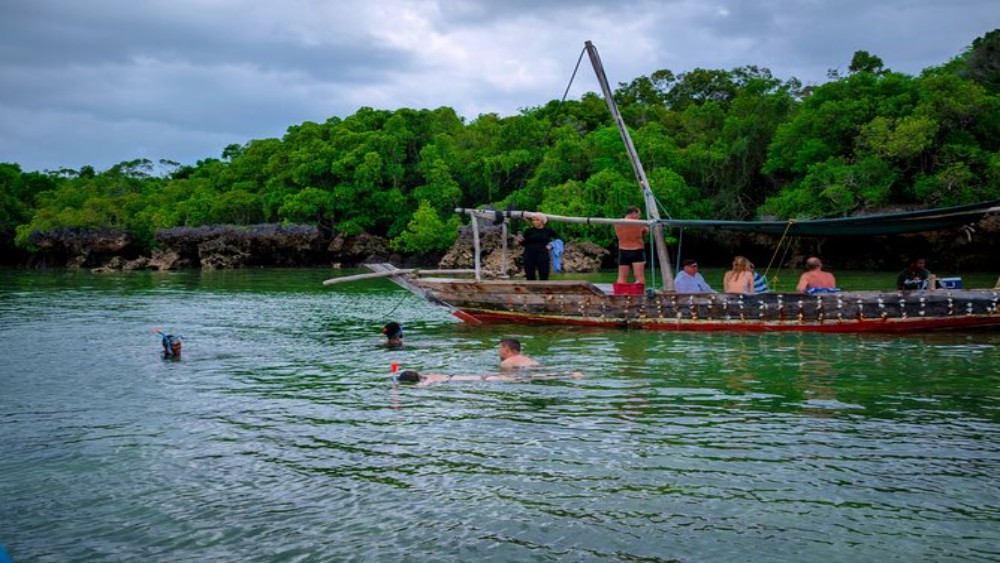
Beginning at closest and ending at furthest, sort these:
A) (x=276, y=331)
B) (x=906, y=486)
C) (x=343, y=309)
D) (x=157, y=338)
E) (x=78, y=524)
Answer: (x=78, y=524)
(x=906, y=486)
(x=157, y=338)
(x=276, y=331)
(x=343, y=309)

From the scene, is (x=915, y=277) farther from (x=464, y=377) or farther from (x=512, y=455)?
(x=512, y=455)

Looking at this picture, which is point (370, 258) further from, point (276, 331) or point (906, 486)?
point (906, 486)

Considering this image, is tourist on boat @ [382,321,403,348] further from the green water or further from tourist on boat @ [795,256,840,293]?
tourist on boat @ [795,256,840,293]

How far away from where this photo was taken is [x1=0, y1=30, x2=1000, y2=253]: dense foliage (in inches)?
1575

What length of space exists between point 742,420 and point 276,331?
1259 cm

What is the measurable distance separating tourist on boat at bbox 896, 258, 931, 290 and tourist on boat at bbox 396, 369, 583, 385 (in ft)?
31.4

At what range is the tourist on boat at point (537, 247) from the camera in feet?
60.4

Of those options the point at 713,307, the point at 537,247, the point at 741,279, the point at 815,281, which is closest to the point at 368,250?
the point at 537,247

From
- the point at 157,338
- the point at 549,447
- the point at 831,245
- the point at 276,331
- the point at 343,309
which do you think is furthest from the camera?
the point at 831,245

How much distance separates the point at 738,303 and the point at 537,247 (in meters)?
4.62

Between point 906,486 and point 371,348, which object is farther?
point 371,348

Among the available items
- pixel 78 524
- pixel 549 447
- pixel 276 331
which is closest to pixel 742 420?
pixel 549 447

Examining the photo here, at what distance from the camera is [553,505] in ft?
20.9

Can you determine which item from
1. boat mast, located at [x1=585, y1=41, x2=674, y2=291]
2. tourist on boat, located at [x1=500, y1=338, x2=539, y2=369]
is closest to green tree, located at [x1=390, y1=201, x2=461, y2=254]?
boat mast, located at [x1=585, y1=41, x2=674, y2=291]
